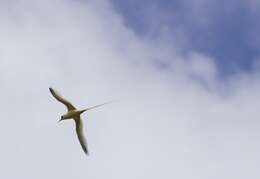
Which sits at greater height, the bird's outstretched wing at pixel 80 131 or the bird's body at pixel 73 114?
the bird's body at pixel 73 114

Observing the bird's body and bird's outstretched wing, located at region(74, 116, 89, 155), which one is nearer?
the bird's body

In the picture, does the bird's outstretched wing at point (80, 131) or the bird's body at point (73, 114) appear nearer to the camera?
the bird's body at point (73, 114)

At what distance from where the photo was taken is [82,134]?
2611 inches

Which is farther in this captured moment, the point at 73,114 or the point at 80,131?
the point at 80,131

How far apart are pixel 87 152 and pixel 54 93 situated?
583 cm

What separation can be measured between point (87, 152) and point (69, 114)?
4.14 metres

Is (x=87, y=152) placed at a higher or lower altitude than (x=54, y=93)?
lower

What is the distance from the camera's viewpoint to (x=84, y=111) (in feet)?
213

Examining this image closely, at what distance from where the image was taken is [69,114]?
66.2 m

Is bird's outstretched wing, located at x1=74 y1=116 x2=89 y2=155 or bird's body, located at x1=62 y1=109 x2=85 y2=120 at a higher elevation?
bird's body, located at x1=62 y1=109 x2=85 y2=120

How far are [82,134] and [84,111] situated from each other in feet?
7.88

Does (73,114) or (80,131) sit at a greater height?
(73,114)
